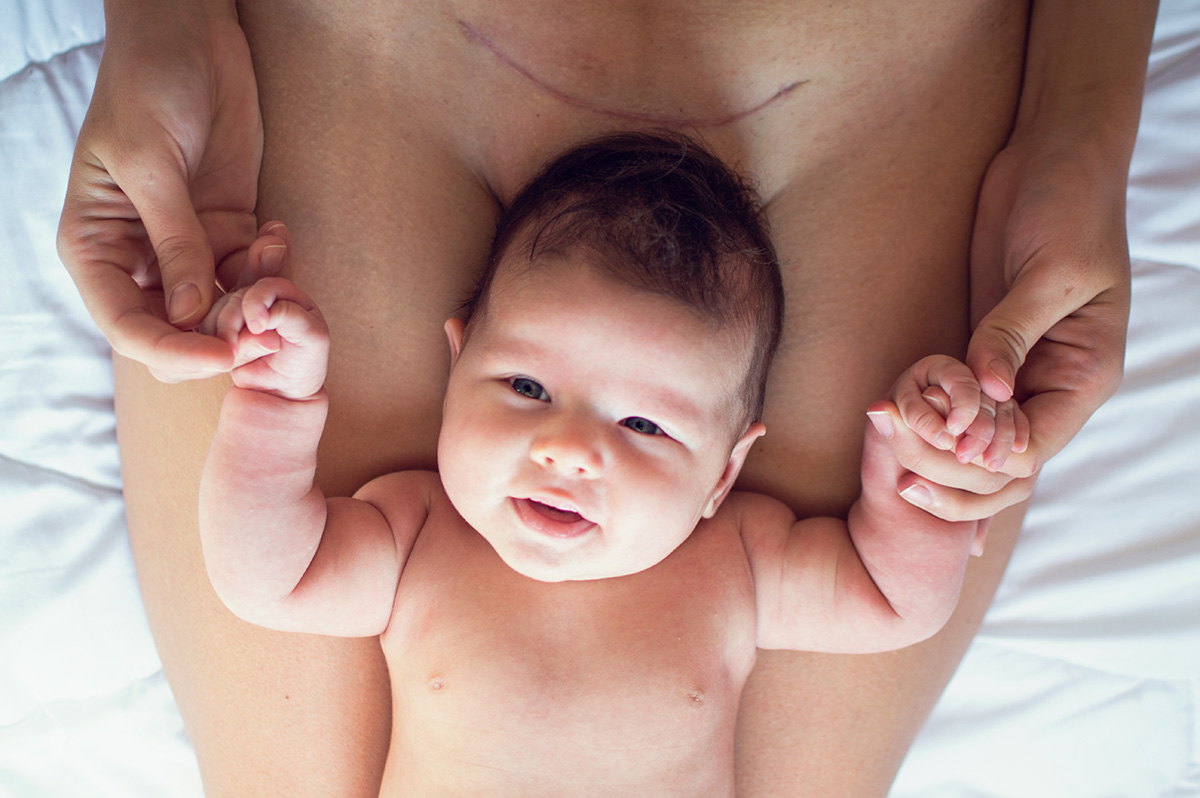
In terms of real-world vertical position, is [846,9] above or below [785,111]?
above

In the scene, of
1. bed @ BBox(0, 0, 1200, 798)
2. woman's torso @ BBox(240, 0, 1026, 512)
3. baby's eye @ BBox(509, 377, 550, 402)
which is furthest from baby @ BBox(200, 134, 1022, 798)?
bed @ BBox(0, 0, 1200, 798)

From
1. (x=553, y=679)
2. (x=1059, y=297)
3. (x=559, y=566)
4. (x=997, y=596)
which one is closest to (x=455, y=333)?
(x=559, y=566)

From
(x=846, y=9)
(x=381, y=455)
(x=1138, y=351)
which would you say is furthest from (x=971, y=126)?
(x=381, y=455)

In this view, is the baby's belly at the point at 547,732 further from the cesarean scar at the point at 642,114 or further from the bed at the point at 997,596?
the cesarean scar at the point at 642,114

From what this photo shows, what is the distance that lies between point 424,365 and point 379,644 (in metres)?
0.46

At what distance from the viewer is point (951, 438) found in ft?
3.95

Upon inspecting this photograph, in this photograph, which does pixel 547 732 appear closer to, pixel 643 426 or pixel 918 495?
pixel 643 426

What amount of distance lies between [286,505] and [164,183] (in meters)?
0.45

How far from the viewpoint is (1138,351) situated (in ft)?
A: 6.06

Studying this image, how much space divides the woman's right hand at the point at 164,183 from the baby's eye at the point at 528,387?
0.39 meters

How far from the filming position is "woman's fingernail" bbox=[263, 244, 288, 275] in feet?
3.72

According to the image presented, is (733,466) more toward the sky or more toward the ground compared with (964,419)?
more toward the ground

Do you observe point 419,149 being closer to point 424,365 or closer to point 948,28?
point 424,365

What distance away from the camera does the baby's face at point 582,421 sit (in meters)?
1.23
